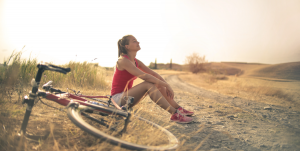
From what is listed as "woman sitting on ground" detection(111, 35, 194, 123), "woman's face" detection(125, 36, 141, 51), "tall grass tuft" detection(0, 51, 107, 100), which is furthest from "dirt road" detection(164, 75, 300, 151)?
"tall grass tuft" detection(0, 51, 107, 100)

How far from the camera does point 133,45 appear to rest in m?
2.99

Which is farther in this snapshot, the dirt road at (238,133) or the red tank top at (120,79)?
the red tank top at (120,79)

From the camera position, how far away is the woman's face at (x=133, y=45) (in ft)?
9.82

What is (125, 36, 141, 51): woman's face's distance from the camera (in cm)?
299

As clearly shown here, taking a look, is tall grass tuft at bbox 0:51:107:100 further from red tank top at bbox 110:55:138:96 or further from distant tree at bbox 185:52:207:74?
distant tree at bbox 185:52:207:74

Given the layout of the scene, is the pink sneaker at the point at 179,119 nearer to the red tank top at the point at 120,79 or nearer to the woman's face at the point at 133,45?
the red tank top at the point at 120,79

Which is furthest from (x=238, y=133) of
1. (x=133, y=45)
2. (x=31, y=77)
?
(x=31, y=77)

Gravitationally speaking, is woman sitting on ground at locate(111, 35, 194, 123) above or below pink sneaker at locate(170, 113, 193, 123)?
above

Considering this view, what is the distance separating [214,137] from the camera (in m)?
2.54

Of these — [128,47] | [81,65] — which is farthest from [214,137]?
[81,65]

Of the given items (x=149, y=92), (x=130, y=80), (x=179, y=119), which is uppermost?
(x=130, y=80)

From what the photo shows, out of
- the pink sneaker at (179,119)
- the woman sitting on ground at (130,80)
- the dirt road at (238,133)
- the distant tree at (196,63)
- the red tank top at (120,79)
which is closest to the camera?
the dirt road at (238,133)

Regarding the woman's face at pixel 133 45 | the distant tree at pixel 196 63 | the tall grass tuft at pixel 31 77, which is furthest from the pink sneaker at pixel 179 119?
the distant tree at pixel 196 63

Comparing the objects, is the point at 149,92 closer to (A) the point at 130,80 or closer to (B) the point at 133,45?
(A) the point at 130,80
